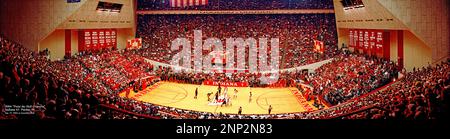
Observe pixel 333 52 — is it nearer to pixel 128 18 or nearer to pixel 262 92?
pixel 262 92

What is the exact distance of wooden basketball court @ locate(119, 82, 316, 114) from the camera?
1906 cm

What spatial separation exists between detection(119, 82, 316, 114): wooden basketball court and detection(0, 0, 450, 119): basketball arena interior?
0.12m

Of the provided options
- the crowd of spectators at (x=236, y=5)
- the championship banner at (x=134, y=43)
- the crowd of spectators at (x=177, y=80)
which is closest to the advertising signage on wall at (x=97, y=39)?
the crowd of spectators at (x=177, y=80)

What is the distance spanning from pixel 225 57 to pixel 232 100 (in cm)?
1026

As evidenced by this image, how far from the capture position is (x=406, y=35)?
69.6 ft

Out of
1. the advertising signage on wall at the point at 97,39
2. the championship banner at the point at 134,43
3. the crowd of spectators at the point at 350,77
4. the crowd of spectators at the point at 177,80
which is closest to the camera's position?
the crowd of spectators at the point at 177,80

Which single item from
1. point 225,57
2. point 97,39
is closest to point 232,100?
point 225,57

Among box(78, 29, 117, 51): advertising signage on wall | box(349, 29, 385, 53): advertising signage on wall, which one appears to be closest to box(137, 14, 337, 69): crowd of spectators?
box(349, 29, 385, 53): advertising signage on wall

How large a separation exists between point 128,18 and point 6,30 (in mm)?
14595

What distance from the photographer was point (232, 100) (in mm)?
21562

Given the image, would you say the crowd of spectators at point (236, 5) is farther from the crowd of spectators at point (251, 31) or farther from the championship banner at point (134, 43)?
the championship banner at point (134, 43)

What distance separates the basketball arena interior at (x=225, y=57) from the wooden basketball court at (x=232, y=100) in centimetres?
12

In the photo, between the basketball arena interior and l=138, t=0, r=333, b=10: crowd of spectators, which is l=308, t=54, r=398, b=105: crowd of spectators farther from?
l=138, t=0, r=333, b=10: crowd of spectators

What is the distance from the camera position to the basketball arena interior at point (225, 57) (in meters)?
9.22
